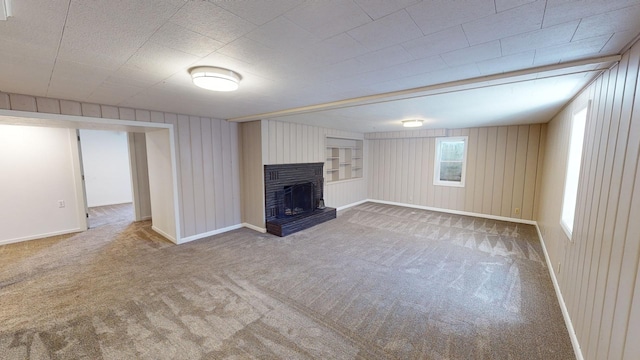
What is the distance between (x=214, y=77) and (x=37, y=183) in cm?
507

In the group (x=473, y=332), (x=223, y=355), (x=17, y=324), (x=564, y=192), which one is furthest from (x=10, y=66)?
(x=564, y=192)

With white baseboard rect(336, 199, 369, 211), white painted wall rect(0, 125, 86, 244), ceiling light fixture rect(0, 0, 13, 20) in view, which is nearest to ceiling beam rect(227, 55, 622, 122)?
ceiling light fixture rect(0, 0, 13, 20)

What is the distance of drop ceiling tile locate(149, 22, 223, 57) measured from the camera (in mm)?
1323

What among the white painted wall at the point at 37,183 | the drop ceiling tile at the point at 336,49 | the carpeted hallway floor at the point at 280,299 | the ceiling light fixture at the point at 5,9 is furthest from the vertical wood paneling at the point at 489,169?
the white painted wall at the point at 37,183

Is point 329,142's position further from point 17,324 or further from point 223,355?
point 17,324

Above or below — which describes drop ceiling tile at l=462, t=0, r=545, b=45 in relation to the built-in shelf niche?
above

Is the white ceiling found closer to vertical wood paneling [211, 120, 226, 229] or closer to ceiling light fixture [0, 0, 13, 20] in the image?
ceiling light fixture [0, 0, 13, 20]

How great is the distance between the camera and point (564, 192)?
2854mm

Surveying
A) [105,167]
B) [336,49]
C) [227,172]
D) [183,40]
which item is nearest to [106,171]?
[105,167]

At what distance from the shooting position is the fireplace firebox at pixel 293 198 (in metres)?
4.76

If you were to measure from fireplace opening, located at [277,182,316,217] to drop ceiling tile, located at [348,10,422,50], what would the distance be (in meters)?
3.94

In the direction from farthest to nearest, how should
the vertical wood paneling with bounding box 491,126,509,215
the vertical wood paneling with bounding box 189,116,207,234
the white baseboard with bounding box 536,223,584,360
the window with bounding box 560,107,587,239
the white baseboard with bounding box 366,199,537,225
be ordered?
1. the vertical wood paneling with bounding box 491,126,509,215
2. the white baseboard with bounding box 366,199,537,225
3. the vertical wood paneling with bounding box 189,116,207,234
4. the window with bounding box 560,107,587,239
5. the white baseboard with bounding box 536,223,584,360

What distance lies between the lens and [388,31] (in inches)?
52.9

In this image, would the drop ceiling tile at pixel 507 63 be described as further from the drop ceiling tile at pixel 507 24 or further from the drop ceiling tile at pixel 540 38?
the drop ceiling tile at pixel 507 24
